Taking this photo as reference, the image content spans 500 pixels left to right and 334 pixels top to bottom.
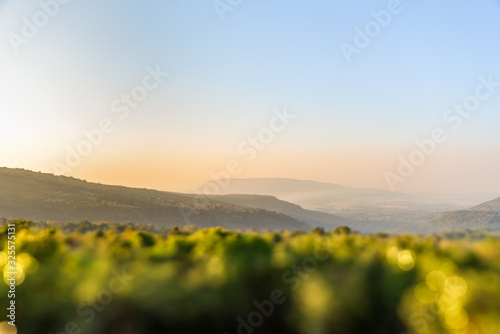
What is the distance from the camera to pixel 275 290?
3652 millimetres

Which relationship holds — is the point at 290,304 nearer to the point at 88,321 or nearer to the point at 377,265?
the point at 377,265

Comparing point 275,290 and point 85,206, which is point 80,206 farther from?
point 275,290

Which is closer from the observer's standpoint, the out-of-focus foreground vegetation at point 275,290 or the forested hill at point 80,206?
the out-of-focus foreground vegetation at point 275,290

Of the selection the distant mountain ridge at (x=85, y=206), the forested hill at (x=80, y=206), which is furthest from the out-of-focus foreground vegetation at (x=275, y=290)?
the forested hill at (x=80, y=206)

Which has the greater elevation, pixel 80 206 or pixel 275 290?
pixel 80 206

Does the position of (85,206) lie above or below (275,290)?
above

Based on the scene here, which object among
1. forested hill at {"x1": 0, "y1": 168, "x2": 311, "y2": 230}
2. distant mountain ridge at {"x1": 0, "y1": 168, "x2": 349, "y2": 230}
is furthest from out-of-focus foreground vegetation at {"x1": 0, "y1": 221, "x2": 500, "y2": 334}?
forested hill at {"x1": 0, "y1": 168, "x2": 311, "y2": 230}

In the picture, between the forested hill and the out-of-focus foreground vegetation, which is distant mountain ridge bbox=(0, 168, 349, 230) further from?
the out-of-focus foreground vegetation

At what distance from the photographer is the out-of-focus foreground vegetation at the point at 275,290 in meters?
2.83

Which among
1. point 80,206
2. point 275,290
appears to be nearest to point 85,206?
point 80,206

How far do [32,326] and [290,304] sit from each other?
2.53 m

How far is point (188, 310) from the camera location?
346 cm

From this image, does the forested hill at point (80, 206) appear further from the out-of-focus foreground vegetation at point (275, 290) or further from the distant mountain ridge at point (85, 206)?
the out-of-focus foreground vegetation at point (275, 290)

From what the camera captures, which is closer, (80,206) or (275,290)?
(275,290)
